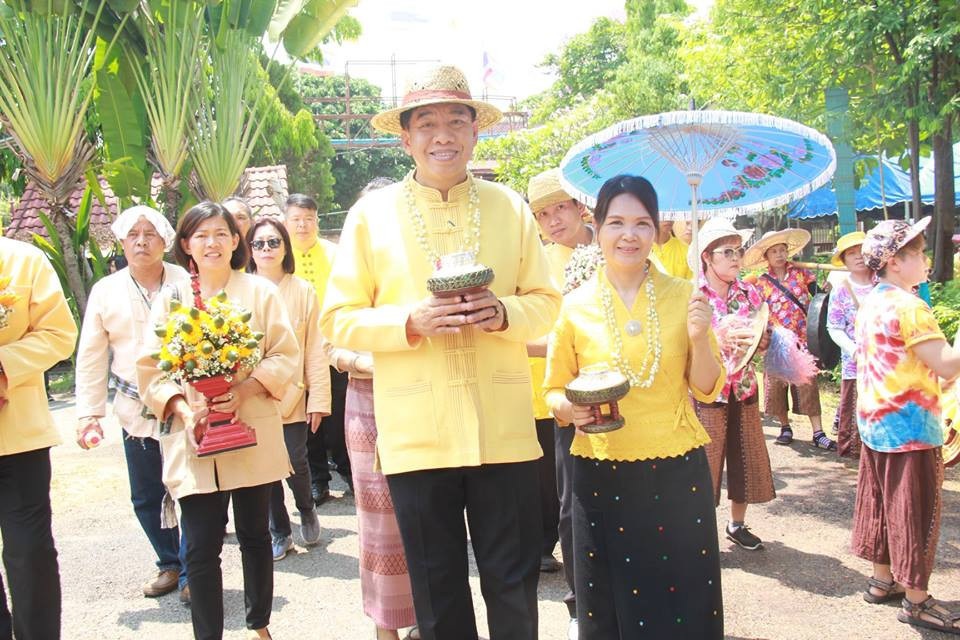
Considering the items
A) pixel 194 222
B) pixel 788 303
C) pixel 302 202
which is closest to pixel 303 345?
pixel 302 202

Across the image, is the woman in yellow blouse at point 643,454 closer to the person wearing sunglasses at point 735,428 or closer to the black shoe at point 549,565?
the black shoe at point 549,565

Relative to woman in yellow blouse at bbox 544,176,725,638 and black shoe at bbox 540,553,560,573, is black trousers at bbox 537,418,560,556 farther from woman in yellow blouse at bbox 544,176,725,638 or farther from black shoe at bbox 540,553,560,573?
woman in yellow blouse at bbox 544,176,725,638

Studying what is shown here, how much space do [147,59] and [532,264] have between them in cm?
1036

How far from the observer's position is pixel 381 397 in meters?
2.86

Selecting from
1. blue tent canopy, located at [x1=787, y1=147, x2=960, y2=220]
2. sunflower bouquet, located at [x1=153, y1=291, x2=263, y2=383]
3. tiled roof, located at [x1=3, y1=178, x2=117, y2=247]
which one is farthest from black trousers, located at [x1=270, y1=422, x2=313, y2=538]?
blue tent canopy, located at [x1=787, y1=147, x2=960, y2=220]

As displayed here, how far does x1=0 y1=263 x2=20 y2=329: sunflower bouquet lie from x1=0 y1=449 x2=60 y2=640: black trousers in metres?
0.58

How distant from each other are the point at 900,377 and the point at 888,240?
67 centimetres

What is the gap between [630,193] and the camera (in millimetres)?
3002

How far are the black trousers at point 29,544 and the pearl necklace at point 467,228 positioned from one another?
6.51 feet

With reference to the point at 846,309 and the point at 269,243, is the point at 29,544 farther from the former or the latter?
the point at 846,309

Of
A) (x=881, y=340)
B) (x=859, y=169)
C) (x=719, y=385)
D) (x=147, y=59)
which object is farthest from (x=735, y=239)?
(x=147, y=59)

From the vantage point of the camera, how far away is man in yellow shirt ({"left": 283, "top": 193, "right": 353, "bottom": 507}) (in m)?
6.07

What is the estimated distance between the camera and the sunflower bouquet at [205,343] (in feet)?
10.9

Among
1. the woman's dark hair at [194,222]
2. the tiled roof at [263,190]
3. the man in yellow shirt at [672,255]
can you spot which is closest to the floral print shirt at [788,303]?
the man in yellow shirt at [672,255]
